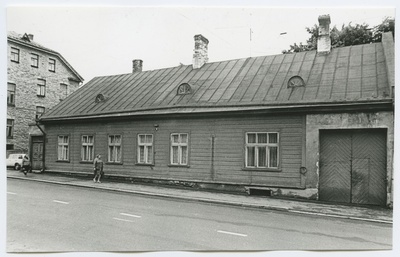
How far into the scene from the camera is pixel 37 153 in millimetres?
21844

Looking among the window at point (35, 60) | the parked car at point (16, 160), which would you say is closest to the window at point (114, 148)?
the window at point (35, 60)

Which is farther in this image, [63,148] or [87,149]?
[63,148]

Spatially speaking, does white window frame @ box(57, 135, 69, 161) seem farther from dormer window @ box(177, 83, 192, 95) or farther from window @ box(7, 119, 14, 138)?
dormer window @ box(177, 83, 192, 95)

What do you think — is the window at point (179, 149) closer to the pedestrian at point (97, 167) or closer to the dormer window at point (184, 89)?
the dormer window at point (184, 89)

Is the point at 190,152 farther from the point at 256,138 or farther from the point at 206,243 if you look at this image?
the point at 206,243

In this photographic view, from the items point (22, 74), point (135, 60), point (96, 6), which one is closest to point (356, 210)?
point (96, 6)

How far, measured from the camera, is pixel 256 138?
14.5 m

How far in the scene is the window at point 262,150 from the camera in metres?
14.1

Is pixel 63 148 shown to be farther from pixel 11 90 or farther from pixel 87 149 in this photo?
pixel 11 90

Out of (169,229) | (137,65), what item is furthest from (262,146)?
(137,65)

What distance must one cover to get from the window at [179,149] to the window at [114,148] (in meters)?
3.63

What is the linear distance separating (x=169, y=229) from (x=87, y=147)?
12.7 metres
